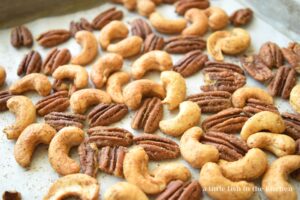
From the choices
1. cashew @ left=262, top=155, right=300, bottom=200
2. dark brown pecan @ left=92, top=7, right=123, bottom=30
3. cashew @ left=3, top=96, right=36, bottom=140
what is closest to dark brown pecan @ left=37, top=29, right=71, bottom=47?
dark brown pecan @ left=92, top=7, right=123, bottom=30

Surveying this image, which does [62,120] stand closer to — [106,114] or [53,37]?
[106,114]

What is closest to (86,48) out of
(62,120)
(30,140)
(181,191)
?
(62,120)

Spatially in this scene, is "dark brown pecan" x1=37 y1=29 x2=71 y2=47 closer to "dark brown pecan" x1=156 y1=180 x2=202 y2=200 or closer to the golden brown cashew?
the golden brown cashew

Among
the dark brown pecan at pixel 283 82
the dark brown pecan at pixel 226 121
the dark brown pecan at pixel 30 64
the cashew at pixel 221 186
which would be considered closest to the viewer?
the cashew at pixel 221 186

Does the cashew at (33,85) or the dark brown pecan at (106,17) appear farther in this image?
the dark brown pecan at (106,17)

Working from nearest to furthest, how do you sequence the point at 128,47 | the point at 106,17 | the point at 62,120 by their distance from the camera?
the point at 62,120 → the point at 128,47 → the point at 106,17

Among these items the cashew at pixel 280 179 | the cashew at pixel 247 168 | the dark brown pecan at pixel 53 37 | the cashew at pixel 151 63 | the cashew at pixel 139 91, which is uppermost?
the dark brown pecan at pixel 53 37

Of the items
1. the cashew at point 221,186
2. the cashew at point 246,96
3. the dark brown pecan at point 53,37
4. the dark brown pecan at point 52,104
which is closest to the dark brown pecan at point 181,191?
the cashew at point 221,186

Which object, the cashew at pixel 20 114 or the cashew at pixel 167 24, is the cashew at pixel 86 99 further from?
the cashew at pixel 167 24

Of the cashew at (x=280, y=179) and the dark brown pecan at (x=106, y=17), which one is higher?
the dark brown pecan at (x=106, y=17)
